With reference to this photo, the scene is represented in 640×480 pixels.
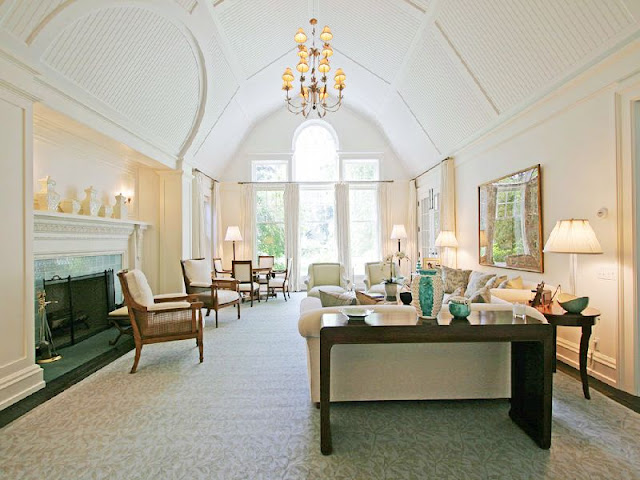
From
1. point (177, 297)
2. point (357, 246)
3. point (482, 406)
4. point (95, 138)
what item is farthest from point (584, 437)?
point (357, 246)

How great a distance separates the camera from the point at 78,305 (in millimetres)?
4391

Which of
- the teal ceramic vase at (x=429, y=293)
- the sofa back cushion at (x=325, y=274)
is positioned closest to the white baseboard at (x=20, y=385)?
the teal ceramic vase at (x=429, y=293)

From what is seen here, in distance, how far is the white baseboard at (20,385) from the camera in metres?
2.58

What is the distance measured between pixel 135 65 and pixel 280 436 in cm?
423

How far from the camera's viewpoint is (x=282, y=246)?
875 centimetres

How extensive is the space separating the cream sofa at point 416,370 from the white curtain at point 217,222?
20.0ft

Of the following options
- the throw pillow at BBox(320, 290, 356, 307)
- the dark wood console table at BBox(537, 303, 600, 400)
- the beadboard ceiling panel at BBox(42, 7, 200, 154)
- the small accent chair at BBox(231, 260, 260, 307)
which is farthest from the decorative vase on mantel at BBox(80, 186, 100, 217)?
the dark wood console table at BBox(537, 303, 600, 400)

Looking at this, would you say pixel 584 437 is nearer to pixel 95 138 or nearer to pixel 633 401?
pixel 633 401

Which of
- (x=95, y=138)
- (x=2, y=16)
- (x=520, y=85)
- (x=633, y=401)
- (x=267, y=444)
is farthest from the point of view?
(x=95, y=138)

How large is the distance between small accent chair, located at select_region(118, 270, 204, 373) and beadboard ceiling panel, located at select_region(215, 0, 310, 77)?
3916mm

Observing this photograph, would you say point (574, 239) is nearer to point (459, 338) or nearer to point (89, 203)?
point (459, 338)

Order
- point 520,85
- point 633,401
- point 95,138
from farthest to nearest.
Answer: point 95,138, point 520,85, point 633,401

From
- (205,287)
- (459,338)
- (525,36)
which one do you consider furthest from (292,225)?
(459,338)

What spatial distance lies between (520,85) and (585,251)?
217 centimetres
